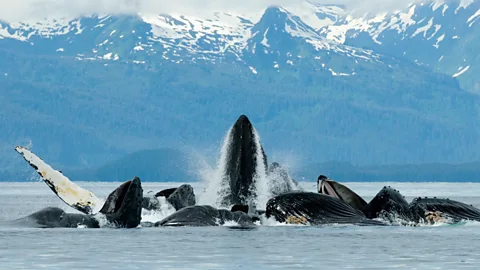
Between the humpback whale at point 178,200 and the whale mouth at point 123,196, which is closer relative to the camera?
the whale mouth at point 123,196

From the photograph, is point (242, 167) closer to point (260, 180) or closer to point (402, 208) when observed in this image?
point (260, 180)

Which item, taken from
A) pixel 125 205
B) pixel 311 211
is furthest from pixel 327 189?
pixel 125 205

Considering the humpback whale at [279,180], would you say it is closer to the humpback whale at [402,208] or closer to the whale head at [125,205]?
the humpback whale at [402,208]

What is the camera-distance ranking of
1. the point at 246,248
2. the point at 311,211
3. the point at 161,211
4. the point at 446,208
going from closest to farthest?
the point at 246,248 < the point at 311,211 < the point at 446,208 < the point at 161,211

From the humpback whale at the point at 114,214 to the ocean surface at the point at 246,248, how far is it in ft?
1.27

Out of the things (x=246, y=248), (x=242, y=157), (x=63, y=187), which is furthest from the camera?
(x=63, y=187)

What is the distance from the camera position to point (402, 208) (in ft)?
106

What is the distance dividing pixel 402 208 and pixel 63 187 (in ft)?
31.4

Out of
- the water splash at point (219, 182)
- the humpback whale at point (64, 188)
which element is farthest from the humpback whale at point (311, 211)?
the humpback whale at point (64, 188)

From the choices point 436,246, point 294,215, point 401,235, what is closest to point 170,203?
point 294,215

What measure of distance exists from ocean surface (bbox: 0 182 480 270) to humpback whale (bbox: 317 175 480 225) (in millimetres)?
701

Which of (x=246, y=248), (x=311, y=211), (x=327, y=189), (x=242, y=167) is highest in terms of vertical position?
(x=242, y=167)

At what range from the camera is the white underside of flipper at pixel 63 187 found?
107ft

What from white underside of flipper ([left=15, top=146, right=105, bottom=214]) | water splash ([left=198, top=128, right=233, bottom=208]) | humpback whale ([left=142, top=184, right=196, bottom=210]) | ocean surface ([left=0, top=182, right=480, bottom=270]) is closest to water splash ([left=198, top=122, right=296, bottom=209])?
water splash ([left=198, top=128, right=233, bottom=208])
